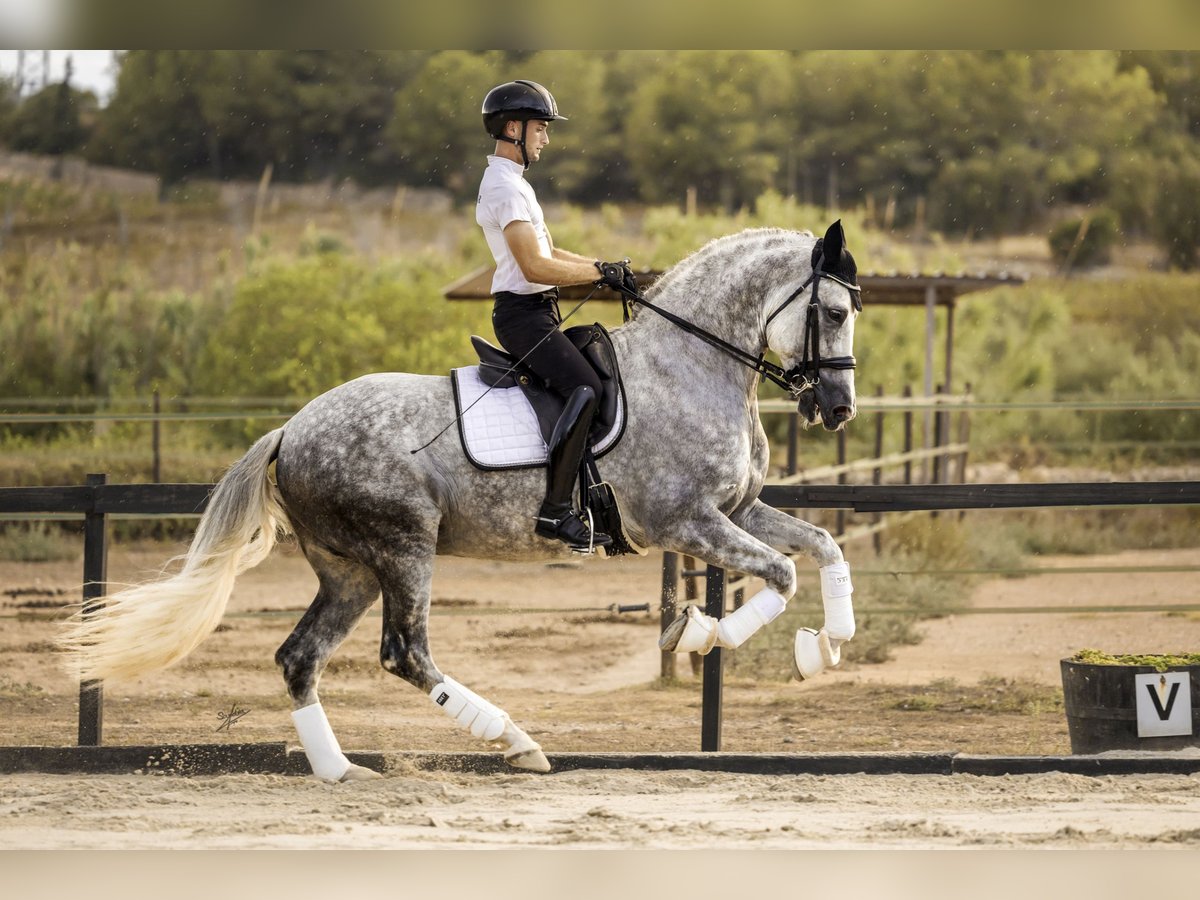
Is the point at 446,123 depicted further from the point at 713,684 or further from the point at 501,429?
the point at 501,429

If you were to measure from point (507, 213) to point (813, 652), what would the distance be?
6.05ft

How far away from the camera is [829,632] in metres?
4.66

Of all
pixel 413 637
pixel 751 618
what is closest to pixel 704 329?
pixel 751 618

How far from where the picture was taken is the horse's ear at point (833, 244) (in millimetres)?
4664

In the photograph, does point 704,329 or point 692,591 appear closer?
point 704,329

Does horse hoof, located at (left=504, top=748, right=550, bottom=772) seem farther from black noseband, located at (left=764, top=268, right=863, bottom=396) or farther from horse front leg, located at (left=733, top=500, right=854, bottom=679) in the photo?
black noseband, located at (left=764, top=268, right=863, bottom=396)

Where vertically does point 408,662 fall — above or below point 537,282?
below

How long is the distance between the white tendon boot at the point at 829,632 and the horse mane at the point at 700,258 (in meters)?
1.16

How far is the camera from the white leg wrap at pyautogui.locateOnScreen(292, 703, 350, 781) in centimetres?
483

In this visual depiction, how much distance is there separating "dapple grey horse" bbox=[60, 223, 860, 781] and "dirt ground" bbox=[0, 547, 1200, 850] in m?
0.46

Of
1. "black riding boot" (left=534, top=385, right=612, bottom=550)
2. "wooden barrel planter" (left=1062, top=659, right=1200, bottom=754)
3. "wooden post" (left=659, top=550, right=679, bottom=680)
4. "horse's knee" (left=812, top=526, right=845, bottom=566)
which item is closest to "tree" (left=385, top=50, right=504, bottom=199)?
"wooden post" (left=659, top=550, right=679, bottom=680)

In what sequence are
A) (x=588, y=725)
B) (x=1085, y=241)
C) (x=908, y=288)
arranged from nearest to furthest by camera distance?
(x=588, y=725), (x=908, y=288), (x=1085, y=241)

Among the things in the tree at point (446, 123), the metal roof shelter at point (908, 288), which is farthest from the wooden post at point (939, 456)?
the tree at point (446, 123)

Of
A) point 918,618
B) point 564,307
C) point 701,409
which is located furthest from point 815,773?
point 564,307
